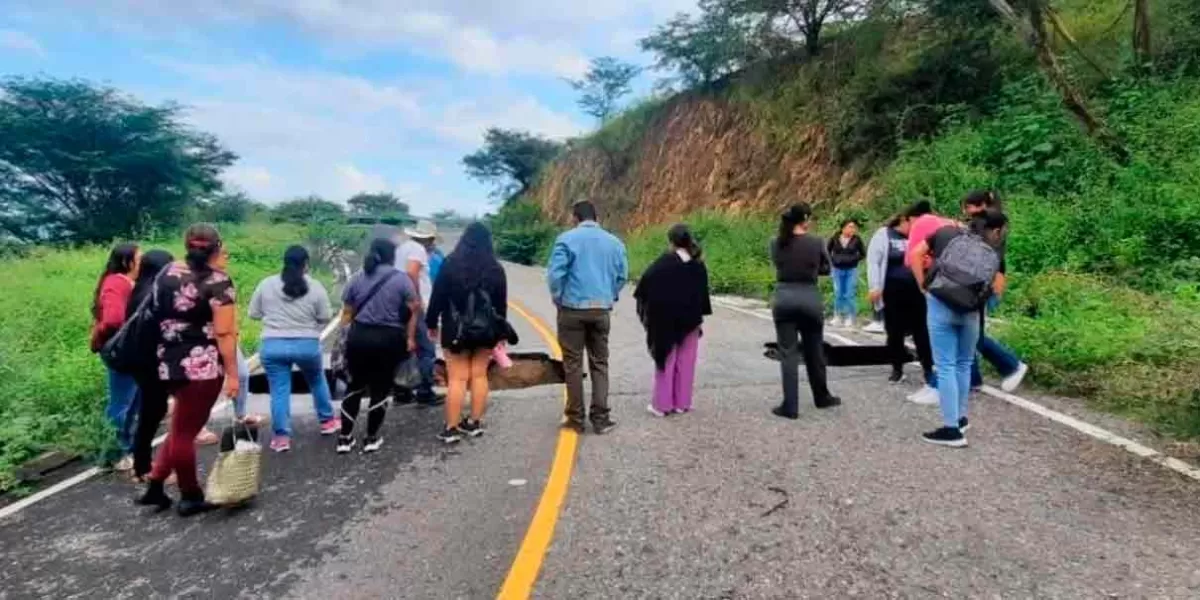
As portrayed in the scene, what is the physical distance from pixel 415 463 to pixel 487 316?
1.23 metres

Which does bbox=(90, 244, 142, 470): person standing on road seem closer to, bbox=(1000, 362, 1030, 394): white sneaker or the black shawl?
the black shawl

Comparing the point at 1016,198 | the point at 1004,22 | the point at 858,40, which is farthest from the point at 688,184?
the point at 1016,198

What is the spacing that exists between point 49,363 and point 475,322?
641cm

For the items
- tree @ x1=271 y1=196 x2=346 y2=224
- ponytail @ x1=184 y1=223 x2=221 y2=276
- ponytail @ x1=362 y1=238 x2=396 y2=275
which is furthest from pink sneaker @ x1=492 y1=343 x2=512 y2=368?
tree @ x1=271 y1=196 x2=346 y2=224

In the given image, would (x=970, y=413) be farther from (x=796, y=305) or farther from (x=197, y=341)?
(x=197, y=341)

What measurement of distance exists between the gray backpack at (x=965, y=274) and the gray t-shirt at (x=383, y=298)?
4001 millimetres

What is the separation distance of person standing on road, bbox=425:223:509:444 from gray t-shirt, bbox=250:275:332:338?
89cm

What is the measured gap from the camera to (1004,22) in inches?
680

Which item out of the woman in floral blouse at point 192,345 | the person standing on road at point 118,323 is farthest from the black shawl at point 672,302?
the person standing on road at point 118,323

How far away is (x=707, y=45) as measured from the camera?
31344 millimetres

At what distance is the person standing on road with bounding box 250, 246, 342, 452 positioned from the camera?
6.08 meters

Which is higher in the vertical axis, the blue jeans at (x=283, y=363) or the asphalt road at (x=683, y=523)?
the blue jeans at (x=283, y=363)

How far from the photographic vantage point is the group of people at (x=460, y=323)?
191 inches

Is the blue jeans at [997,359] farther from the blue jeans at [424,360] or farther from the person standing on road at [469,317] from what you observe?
the blue jeans at [424,360]
